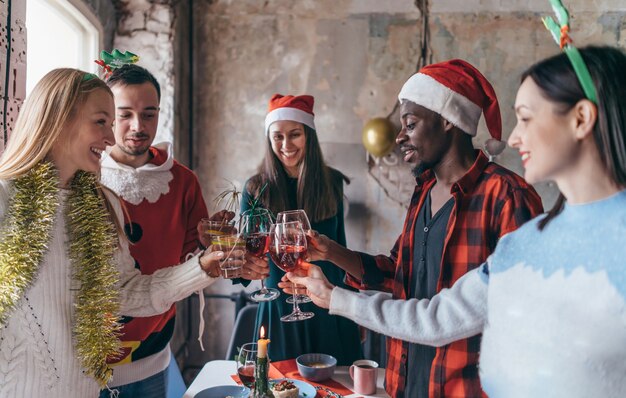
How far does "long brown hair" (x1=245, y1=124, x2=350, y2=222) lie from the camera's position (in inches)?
98.2

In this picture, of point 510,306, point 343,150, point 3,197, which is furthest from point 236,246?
point 343,150

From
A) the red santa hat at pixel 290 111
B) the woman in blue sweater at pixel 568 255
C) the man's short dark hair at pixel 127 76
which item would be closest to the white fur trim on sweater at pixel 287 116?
the red santa hat at pixel 290 111

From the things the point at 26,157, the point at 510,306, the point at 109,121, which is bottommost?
the point at 510,306

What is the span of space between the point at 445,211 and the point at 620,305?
0.76 metres

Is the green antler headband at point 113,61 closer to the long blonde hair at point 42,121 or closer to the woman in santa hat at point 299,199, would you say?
the long blonde hair at point 42,121

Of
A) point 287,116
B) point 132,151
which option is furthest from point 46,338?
point 287,116

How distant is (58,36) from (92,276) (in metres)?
2.02

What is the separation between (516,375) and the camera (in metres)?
1.00

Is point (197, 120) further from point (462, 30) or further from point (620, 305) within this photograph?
point (620, 305)

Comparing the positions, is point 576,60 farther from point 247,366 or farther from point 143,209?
point 143,209

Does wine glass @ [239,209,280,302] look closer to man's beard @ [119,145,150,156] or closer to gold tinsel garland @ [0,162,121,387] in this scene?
gold tinsel garland @ [0,162,121,387]

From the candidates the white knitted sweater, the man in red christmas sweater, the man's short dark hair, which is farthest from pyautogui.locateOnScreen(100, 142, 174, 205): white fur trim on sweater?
the white knitted sweater

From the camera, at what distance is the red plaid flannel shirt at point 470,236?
143 cm

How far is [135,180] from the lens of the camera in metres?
2.05
